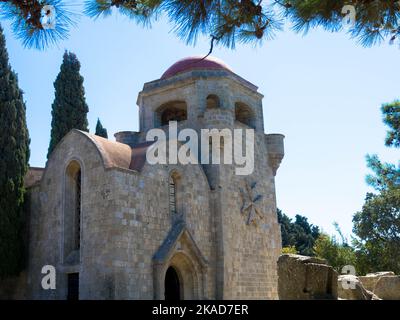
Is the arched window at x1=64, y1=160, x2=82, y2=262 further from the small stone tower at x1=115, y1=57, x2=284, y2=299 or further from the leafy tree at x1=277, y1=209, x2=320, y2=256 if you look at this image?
the leafy tree at x1=277, y1=209, x2=320, y2=256

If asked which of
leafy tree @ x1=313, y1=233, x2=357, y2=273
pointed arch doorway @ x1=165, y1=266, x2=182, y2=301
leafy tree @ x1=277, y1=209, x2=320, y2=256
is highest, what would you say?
leafy tree @ x1=277, y1=209, x2=320, y2=256

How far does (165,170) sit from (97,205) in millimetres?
2732

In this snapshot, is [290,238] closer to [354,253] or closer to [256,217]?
[354,253]

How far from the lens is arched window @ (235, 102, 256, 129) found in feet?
71.4

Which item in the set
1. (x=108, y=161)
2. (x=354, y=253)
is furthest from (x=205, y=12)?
(x=354, y=253)

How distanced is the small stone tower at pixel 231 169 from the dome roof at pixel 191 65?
0.04 metres

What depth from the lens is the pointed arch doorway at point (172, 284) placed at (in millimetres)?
17062

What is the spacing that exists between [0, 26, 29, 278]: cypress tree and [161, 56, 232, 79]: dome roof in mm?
6364

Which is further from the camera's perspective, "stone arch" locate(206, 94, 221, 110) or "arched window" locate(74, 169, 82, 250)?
"stone arch" locate(206, 94, 221, 110)

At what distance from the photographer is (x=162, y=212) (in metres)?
16.2

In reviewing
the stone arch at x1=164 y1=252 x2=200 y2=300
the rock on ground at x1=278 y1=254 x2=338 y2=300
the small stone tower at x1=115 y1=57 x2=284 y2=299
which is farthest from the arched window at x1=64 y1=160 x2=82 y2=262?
the rock on ground at x1=278 y1=254 x2=338 y2=300

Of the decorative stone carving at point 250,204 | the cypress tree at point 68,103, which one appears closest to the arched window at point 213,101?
the decorative stone carving at point 250,204

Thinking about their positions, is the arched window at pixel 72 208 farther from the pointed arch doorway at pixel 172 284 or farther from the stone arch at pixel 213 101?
the stone arch at pixel 213 101

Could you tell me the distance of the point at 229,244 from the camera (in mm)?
18234
